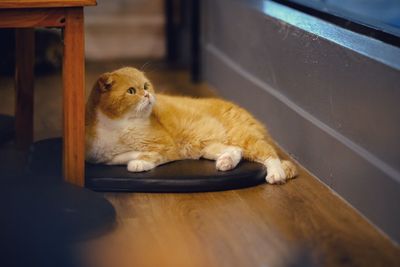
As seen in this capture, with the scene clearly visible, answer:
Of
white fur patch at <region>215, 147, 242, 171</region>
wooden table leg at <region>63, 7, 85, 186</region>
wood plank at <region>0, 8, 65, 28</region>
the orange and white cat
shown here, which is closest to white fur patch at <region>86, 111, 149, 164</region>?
the orange and white cat


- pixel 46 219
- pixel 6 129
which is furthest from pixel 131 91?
pixel 6 129

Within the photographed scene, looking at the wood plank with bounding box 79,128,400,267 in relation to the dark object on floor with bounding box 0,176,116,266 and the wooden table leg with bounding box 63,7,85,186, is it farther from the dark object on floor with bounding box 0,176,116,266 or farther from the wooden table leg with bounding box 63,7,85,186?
the wooden table leg with bounding box 63,7,85,186

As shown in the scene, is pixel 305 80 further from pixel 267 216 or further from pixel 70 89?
pixel 70 89

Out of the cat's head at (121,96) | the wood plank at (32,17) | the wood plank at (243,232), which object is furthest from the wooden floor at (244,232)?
the wood plank at (32,17)

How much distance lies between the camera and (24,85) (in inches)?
115

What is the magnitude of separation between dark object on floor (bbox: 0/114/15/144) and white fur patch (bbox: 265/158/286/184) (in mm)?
1058

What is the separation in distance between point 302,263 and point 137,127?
83cm

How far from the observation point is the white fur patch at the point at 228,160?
2.57 m

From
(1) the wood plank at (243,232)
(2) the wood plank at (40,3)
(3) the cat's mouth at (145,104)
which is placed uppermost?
(2) the wood plank at (40,3)

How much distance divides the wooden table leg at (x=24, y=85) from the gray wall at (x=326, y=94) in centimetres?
96

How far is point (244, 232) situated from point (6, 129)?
1.27 meters

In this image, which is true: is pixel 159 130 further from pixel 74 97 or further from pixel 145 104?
pixel 74 97

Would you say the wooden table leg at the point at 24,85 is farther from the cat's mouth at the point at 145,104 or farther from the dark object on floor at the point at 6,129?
the cat's mouth at the point at 145,104

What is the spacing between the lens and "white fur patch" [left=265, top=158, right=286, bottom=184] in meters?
Result: 2.59
